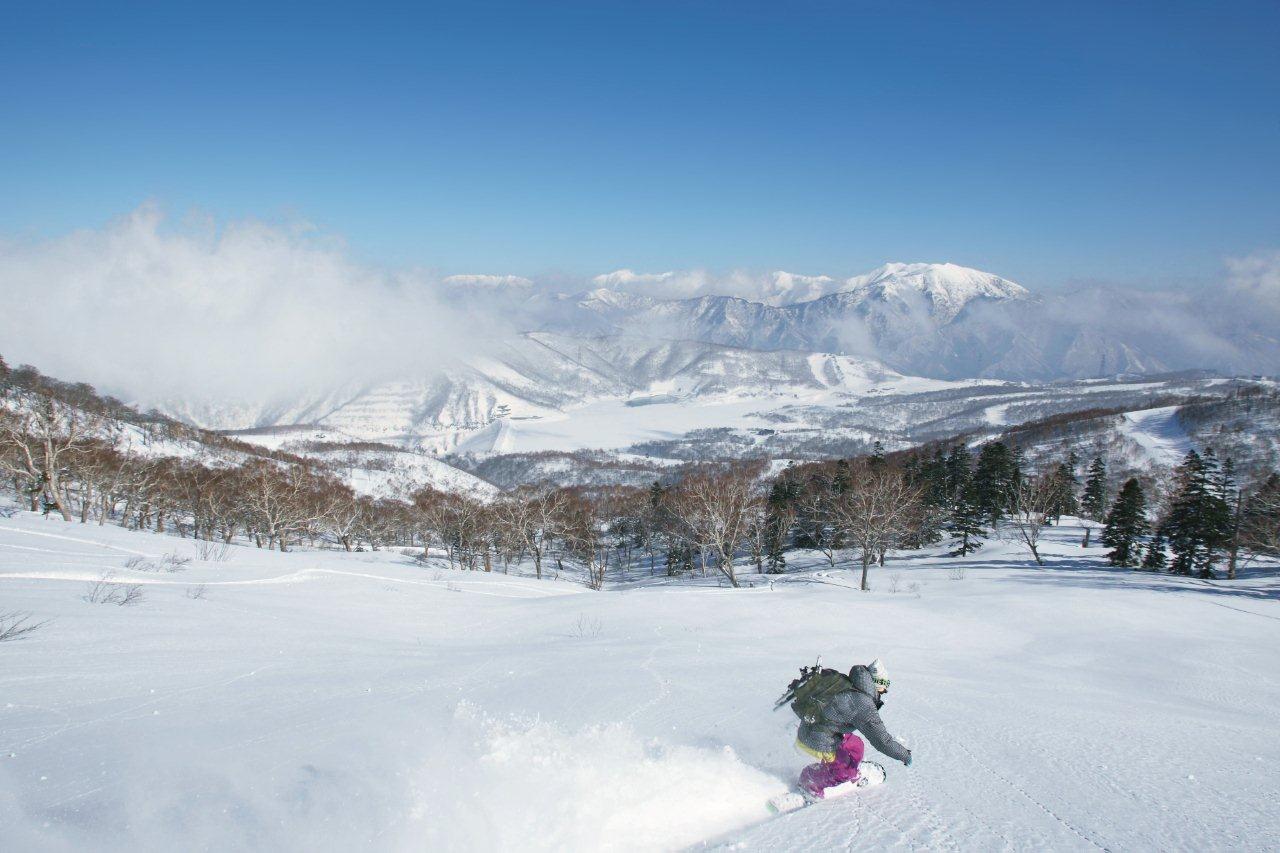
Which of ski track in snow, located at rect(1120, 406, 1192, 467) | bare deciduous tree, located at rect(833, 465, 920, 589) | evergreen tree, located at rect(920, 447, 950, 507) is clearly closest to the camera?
bare deciduous tree, located at rect(833, 465, 920, 589)

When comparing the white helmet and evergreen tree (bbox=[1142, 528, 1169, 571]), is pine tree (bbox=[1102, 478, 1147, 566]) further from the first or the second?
the white helmet

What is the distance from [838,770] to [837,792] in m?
0.17

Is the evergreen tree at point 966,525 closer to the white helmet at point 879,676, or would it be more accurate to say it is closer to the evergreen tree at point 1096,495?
the evergreen tree at point 1096,495

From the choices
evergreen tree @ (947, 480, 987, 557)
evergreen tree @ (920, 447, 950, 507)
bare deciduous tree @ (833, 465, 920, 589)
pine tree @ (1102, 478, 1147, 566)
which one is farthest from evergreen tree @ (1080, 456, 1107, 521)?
bare deciduous tree @ (833, 465, 920, 589)

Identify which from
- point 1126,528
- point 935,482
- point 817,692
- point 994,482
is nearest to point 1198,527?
point 1126,528

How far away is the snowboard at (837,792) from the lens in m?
4.99

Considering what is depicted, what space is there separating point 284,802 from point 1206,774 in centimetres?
816

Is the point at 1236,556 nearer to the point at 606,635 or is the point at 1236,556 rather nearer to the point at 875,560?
the point at 875,560

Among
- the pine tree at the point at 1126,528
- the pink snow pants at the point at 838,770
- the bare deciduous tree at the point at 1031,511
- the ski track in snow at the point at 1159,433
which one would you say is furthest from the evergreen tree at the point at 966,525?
the ski track in snow at the point at 1159,433

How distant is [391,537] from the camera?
7912 cm

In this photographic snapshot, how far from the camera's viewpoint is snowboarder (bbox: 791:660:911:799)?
5125mm

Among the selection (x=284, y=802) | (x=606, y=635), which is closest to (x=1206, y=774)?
(x=284, y=802)

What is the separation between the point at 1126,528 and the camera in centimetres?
4641

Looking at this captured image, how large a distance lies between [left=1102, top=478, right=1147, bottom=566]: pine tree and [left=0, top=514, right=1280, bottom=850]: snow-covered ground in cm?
4189
